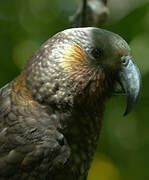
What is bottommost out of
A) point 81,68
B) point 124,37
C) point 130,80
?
point 124,37

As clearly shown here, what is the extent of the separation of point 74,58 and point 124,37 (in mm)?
1727

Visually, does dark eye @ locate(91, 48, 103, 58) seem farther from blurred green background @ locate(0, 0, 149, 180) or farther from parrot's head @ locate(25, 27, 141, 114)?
blurred green background @ locate(0, 0, 149, 180)

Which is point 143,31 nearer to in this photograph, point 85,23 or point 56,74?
point 85,23

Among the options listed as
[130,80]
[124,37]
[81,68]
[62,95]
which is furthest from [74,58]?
[124,37]

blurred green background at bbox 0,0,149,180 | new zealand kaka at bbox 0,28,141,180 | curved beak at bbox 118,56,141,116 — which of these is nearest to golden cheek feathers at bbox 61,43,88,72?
new zealand kaka at bbox 0,28,141,180

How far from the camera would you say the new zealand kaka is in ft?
8.85

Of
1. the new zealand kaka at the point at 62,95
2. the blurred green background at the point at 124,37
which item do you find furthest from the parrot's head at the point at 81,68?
the blurred green background at the point at 124,37

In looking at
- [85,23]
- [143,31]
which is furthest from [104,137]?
[85,23]

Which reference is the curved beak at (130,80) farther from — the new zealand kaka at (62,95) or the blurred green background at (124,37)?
the blurred green background at (124,37)

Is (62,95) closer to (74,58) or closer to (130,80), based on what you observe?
(74,58)

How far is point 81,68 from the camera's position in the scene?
2.81 m

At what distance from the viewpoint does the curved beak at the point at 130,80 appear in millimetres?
2738

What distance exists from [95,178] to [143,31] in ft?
5.33

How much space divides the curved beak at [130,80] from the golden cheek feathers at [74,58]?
0.24 m
